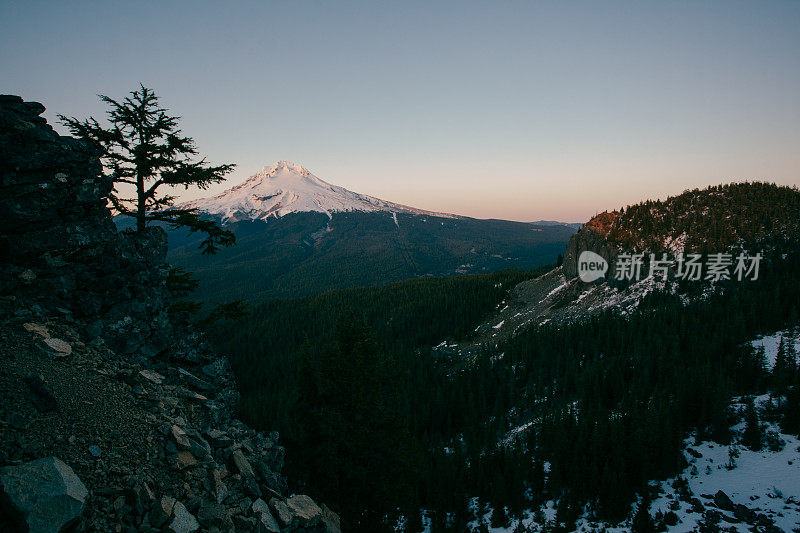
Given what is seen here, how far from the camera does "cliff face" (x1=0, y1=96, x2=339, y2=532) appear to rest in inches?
271

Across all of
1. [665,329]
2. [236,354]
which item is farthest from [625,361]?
[236,354]

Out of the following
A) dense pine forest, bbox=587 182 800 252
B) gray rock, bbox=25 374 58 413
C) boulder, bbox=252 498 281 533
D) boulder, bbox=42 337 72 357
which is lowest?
boulder, bbox=252 498 281 533

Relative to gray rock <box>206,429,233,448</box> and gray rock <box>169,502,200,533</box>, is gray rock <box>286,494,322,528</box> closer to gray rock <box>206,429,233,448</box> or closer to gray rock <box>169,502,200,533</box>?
gray rock <box>206,429,233,448</box>

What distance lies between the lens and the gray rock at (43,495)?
18.7 feet

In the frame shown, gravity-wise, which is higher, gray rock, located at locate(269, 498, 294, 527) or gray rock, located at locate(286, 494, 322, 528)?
gray rock, located at locate(269, 498, 294, 527)

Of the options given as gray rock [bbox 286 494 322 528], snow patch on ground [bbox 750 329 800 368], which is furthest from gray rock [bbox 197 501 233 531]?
snow patch on ground [bbox 750 329 800 368]

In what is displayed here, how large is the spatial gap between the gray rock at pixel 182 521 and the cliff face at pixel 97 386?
29 mm

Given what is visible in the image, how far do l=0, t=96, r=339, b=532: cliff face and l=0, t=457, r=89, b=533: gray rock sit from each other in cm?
2

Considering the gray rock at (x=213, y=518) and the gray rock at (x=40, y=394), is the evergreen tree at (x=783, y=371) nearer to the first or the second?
the gray rock at (x=213, y=518)

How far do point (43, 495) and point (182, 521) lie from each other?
2406 millimetres

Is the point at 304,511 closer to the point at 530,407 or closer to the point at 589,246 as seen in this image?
the point at 530,407

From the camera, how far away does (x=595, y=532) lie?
20.2 m

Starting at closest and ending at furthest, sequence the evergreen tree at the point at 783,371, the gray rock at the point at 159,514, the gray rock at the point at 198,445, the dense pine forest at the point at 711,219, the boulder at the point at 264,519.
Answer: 1. the gray rock at the point at 159,514
2. the boulder at the point at 264,519
3. the gray rock at the point at 198,445
4. the evergreen tree at the point at 783,371
5. the dense pine forest at the point at 711,219

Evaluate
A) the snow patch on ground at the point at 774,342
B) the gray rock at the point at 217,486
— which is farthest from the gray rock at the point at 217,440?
the snow patch on ground at the point at 774,342
